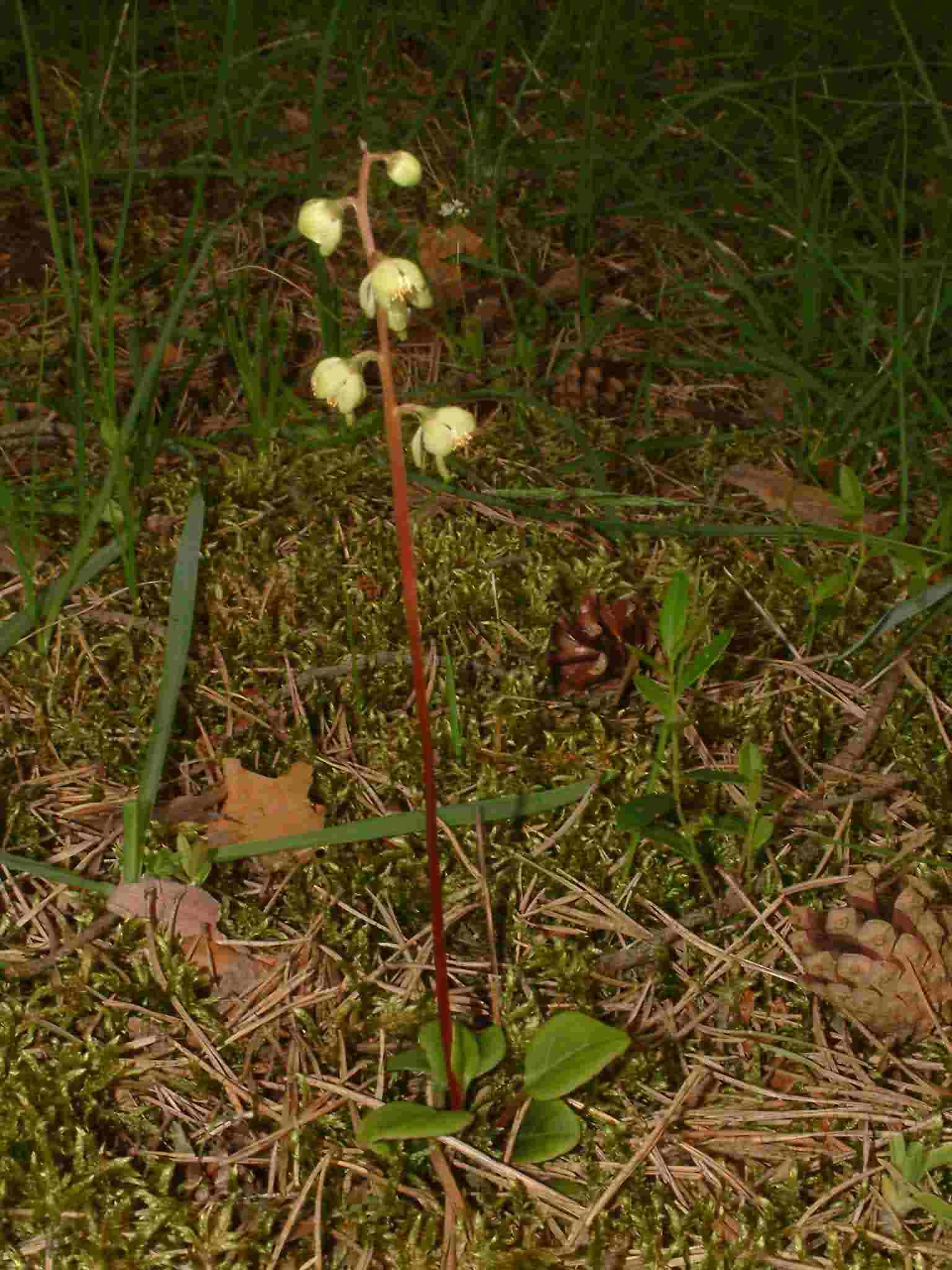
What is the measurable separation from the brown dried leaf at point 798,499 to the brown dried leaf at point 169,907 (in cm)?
152

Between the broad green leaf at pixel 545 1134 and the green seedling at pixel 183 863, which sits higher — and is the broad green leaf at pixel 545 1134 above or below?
below

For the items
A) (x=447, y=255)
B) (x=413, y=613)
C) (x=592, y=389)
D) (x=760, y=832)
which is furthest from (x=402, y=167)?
(x=447, y=255)

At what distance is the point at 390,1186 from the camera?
1674 mm

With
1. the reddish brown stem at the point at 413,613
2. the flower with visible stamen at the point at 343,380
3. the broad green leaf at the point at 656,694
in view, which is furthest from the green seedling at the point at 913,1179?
the flower with visible stamen at the point at 343,380

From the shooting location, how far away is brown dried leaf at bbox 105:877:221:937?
203cm

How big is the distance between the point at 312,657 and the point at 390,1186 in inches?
43.1

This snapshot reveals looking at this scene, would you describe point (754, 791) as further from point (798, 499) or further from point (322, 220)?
point (322, 220)

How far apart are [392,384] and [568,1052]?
0.99 metres

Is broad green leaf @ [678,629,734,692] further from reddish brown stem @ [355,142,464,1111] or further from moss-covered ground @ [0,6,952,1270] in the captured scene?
reddish brown stem @ [355,142,464,1111]

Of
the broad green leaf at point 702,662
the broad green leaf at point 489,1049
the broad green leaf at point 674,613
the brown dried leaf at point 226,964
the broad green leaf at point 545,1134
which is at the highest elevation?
the broad green leaf at point 674,613

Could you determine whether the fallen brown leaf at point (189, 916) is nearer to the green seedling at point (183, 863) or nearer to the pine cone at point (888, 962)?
the green seedling at point (183, 863)

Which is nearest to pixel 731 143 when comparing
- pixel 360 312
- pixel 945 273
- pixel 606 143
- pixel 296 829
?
pixel 606 143

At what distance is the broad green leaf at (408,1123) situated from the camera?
5.38 feet

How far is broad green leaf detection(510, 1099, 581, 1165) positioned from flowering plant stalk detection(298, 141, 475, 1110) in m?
0.18
